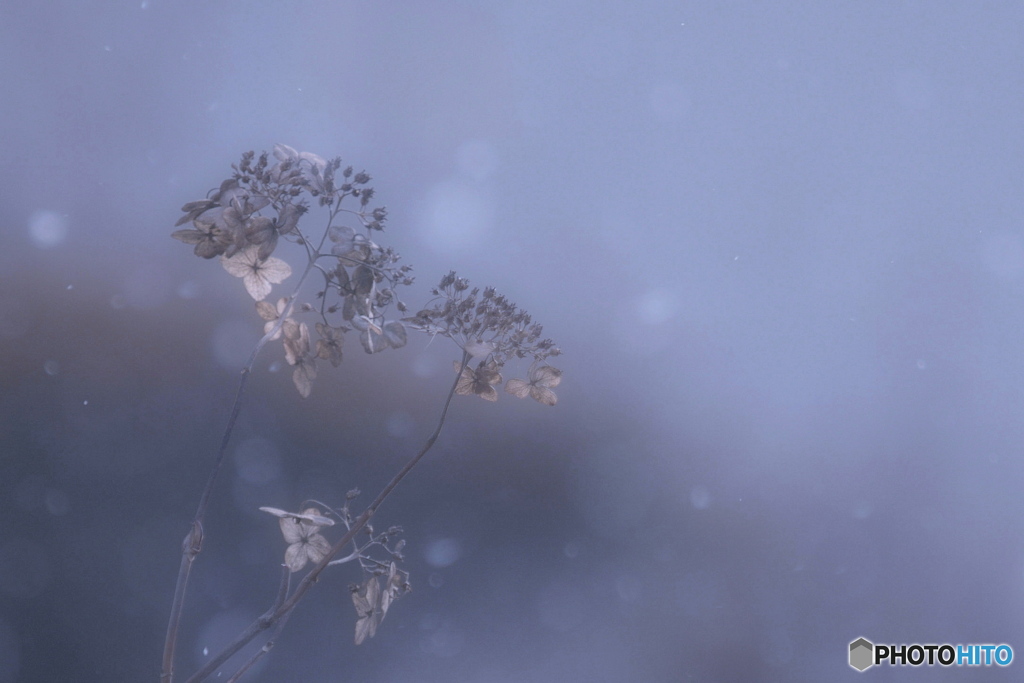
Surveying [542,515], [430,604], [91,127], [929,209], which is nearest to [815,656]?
[542,515]

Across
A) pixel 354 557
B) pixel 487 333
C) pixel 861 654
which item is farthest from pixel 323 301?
pixel 861 654

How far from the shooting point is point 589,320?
1.26 metres

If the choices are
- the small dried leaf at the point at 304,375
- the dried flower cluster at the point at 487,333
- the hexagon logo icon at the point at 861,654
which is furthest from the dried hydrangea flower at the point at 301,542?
the hexagon logo icon at the point at 861,654

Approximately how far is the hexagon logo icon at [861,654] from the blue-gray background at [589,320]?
0.08 feet

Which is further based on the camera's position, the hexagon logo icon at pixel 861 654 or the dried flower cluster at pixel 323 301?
the hexagon logo icon at pixel 861 654

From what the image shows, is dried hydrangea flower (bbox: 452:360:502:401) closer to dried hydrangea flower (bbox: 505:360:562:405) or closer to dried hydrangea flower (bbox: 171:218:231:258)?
dried hydrangea flower (bbox: 505:360:562:405)

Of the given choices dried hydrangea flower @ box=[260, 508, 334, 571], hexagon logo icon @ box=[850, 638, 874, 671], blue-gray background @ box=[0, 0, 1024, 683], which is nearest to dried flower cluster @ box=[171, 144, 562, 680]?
dried hydrangea flower @ box=[260, 508, 334, 571]

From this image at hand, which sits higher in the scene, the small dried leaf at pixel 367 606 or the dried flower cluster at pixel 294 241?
the dried flower cluster at pixel 294 241

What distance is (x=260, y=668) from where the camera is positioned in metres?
1.03

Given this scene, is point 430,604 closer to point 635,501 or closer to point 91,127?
point 635,501

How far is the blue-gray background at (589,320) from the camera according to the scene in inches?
40.0

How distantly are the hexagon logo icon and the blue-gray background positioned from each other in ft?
0.08

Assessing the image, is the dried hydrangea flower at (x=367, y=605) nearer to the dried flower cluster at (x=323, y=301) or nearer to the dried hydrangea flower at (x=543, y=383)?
the dried flower cluster at (x=323, y=301)

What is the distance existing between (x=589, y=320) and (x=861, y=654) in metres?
0.95
